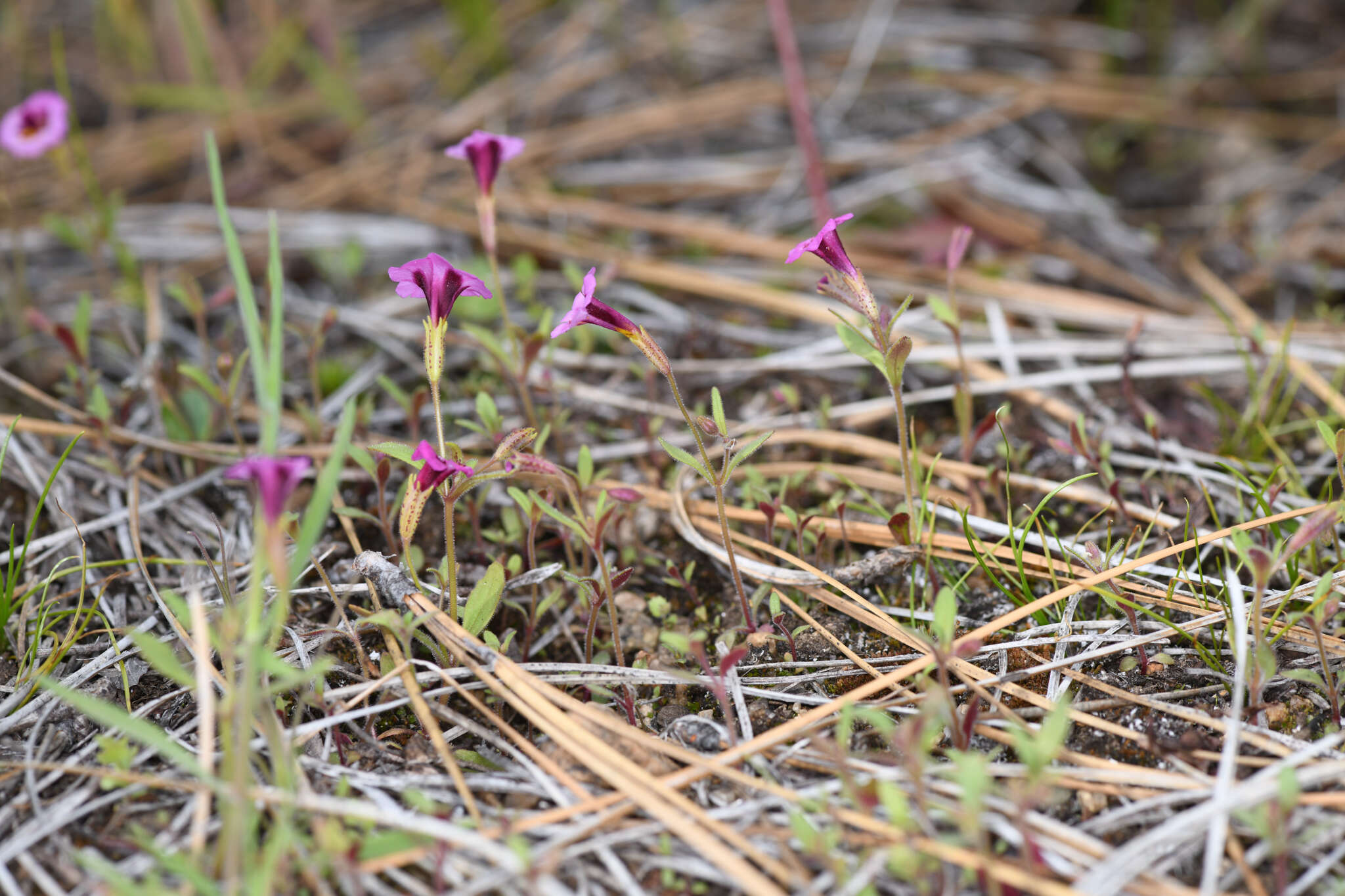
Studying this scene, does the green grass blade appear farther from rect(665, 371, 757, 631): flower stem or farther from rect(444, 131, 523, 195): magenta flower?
rect(665, 371, 757, 631): flower stem

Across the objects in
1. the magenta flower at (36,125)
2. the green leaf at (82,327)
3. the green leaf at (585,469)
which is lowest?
the green leaf at (585,469)

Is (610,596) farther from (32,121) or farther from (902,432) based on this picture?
(32,121)

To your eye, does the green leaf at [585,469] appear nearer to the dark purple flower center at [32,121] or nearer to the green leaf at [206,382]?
the green leaf at [206,382]

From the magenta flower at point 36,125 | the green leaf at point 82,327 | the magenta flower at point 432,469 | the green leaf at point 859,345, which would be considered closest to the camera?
the magenta flower at point 432,469

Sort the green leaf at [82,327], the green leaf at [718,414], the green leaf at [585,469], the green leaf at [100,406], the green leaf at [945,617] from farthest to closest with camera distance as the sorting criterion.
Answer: the green leaf at [82,327], the green leaf at [100,406], the green leaf at [585,469], the green leaf at [718,414], the green leaf at [945,617]

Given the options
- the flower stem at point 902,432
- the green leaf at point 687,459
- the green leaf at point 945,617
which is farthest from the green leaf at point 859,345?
the green leaf at point 945,617

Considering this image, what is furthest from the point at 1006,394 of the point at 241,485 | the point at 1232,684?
the point at 241,485
